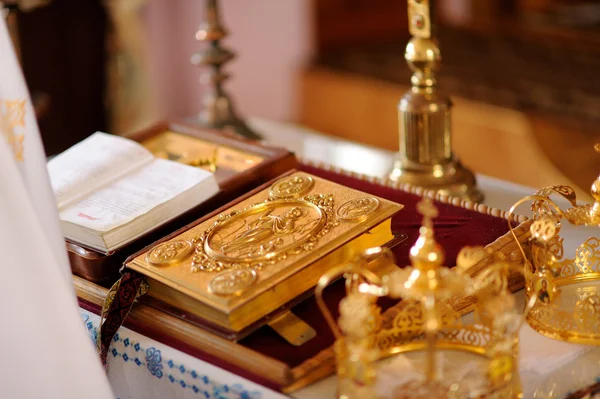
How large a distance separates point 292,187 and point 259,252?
163 millimetres

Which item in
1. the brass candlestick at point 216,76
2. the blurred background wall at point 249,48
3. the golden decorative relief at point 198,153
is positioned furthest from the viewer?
the blurred background wall at point 249,48

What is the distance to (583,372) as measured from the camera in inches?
38.6

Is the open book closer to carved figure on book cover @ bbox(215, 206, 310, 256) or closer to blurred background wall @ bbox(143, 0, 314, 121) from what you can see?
carved figure on book cover @ bbox(215, 206, 310, 256)

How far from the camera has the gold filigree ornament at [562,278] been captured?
101 cm

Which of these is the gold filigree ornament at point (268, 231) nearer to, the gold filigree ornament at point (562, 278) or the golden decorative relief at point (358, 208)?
the golden decorative relief at point (358, 208)

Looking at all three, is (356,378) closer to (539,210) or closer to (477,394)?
(477,394)

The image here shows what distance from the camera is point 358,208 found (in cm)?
109

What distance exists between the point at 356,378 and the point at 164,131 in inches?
27.2

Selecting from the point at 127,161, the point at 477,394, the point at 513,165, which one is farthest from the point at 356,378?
the point at 513,165

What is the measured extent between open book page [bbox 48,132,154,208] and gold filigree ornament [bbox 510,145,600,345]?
1.68 ft

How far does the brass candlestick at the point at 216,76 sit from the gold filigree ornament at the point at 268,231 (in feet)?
1.86

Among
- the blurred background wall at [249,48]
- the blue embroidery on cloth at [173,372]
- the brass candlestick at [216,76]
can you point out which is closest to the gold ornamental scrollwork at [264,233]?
the blue embroidery on cloth at [173,372]

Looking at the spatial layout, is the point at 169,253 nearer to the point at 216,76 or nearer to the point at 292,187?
the point at 292,187

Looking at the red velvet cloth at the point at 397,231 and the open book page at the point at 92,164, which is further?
the open book page at the point at 92,164
